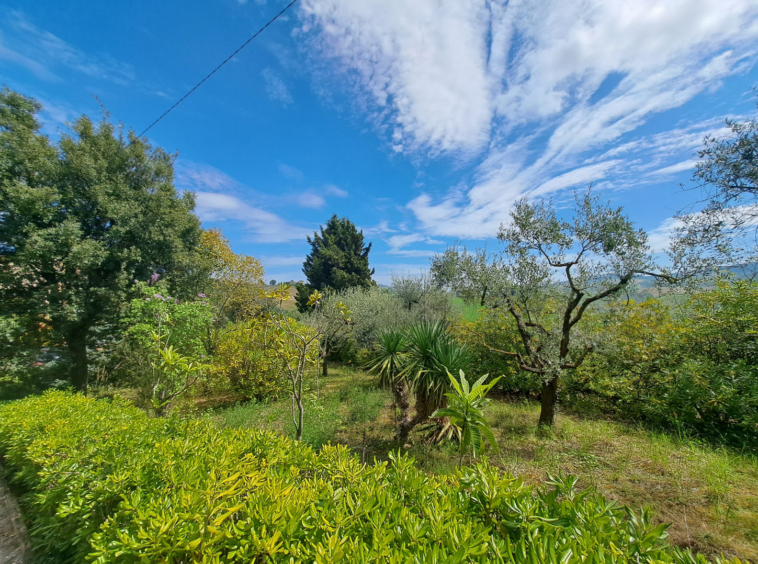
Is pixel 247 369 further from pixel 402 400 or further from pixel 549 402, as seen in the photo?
pixel 549 402

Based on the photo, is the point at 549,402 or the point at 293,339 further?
the point at 549,402

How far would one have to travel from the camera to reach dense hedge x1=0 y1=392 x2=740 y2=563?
3.70ft

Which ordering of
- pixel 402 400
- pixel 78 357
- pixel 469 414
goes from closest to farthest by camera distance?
pixel 469 414 < pixel 402 400 < pixel 78 357

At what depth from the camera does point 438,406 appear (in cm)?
502

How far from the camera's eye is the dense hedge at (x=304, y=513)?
1128mm

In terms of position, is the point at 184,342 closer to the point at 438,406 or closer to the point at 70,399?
the point at 70,399

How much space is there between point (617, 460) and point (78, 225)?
43.7ft

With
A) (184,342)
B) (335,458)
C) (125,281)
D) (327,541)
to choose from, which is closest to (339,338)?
(184,342)

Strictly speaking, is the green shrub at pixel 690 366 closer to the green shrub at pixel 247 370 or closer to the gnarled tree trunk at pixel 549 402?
the gnarled tree trunk at pixel 549 402

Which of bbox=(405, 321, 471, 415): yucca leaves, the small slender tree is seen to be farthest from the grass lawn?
the small slender tree

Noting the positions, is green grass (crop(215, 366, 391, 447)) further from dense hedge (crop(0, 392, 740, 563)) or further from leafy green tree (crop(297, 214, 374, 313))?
leafy green tree (crop(297, 214, 374, 313))

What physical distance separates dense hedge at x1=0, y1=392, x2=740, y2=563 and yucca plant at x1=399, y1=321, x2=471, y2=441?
328 cm

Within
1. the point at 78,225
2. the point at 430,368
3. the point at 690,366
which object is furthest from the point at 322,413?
the point at 78,225

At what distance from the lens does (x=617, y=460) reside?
3.93 meters
